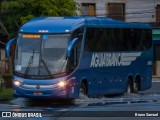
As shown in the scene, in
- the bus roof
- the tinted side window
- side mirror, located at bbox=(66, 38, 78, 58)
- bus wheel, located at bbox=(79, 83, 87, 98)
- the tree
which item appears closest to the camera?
side mirror, located at bbox=(66, 38, 78, 58)

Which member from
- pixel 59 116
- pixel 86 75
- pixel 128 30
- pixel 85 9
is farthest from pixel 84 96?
pixel 85 9

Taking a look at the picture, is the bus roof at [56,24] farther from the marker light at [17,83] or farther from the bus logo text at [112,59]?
the marker light at [17,83]

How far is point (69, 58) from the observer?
23.1 metres

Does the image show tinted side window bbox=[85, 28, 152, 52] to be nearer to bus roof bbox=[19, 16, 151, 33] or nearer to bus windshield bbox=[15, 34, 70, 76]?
bus roof bbox=[19, 16, 151, 33]

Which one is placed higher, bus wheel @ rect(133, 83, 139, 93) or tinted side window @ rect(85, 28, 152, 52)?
tinted side window @ rect(85, 28, 152, 52)

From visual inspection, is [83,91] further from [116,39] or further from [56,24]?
[116,39]

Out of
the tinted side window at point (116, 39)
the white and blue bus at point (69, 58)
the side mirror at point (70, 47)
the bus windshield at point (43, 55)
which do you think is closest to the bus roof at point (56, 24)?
the white and blue bus at point (69, 58)

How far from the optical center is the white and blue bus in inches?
902

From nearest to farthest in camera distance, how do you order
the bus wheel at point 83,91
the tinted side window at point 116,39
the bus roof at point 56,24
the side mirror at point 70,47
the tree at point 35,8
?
the side mirror at point 70,47 → the bus roof at point 56,24 → the bus wheel at point 83,91 → the tinted side window at point 116,39 → the tree at point 35,8

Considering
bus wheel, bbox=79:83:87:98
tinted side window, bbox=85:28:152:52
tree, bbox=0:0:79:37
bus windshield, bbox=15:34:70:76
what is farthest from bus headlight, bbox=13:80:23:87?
tree, bbox=0:0:79:37

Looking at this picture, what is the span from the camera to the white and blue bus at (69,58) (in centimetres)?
2290

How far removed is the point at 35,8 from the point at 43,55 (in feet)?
44.5

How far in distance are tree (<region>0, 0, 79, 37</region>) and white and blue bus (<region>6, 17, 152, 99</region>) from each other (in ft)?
27.3

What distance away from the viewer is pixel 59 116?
941 cm
